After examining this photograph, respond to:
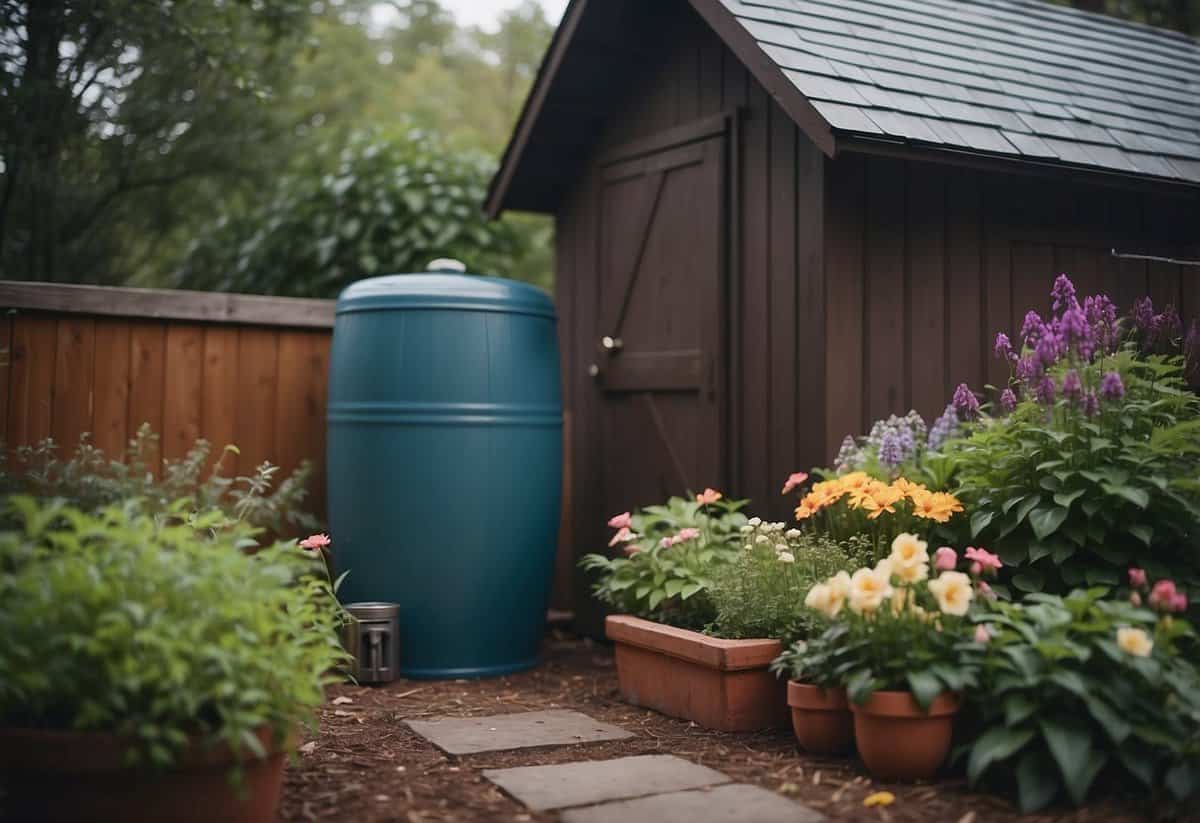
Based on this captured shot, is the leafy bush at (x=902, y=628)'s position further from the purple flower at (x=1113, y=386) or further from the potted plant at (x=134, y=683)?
the potted plant at (x=134, y=683)

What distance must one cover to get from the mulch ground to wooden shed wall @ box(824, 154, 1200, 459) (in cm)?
124

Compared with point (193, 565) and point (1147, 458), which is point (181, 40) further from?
point (1147, 458)

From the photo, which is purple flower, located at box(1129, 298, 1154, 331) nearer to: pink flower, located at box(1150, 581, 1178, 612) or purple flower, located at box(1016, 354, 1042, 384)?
purple flower, located at box(1016, 354, 1042, 384)

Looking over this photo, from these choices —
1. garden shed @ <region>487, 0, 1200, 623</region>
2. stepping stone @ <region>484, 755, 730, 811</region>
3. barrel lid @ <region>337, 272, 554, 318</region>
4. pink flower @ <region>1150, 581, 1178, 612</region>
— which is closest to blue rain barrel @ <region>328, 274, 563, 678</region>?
barrel lid @ <region>337, 272, 554, 318</region>

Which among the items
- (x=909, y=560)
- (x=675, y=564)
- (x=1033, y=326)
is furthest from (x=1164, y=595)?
(x=675, y=564)

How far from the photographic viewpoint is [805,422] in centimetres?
401

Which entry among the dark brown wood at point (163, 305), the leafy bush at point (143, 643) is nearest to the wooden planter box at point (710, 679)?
the leafy bush at point (143, 643)

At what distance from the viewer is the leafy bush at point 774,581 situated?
326 centimetres

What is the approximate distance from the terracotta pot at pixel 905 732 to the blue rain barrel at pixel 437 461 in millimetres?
1894

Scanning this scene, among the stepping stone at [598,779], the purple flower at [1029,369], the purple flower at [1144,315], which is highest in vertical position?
the purple flower at [1144,315]

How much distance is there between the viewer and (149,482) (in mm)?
3885

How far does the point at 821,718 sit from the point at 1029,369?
3.88ft

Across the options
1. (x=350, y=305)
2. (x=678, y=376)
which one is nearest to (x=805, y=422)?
(x=678, y=376)

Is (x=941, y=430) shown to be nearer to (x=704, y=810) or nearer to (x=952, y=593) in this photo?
(x=952, y=593)
